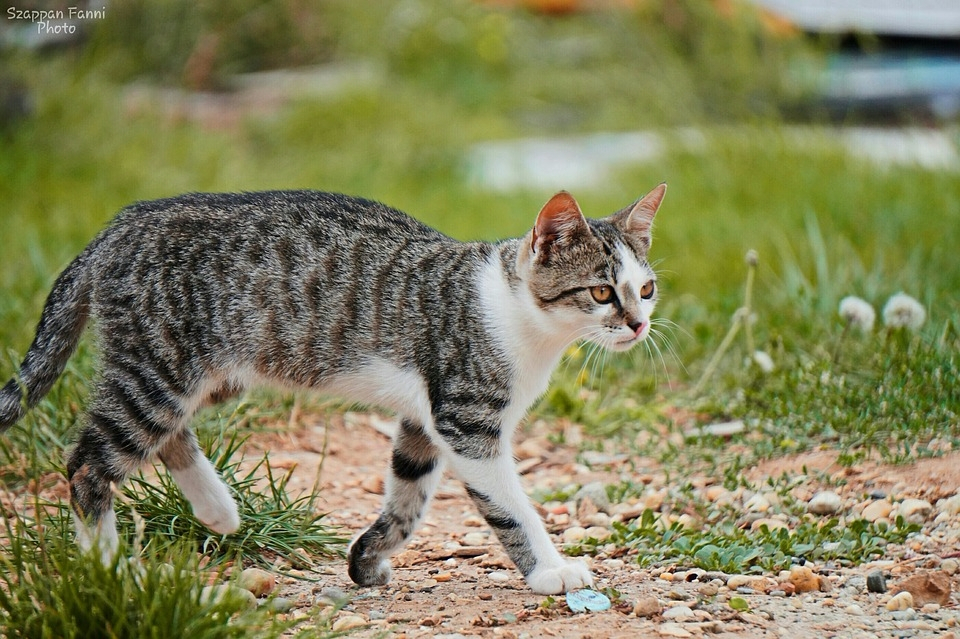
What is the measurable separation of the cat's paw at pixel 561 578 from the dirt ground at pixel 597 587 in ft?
0.13

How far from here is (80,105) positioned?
27.7 feet

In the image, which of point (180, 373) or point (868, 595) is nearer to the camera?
Answer: point (868, 595)

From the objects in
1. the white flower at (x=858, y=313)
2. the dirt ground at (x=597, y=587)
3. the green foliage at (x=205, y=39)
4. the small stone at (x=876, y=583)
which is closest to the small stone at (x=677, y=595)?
the dirt ground at (x=597, y=587)

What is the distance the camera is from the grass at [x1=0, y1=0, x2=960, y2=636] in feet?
11.4

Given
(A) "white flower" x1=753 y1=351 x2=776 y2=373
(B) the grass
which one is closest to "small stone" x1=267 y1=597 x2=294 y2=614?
(B) the grass

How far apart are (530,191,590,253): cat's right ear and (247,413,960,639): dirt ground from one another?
0.97 m

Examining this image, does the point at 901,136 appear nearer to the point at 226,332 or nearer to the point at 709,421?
the point at 709,421

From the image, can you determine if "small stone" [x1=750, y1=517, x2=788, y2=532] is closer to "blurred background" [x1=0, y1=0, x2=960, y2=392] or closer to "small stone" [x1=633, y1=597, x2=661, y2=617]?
"small stone" [x1=633, y1=597, x2=661, y2=617]

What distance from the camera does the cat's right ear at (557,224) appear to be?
127 inches

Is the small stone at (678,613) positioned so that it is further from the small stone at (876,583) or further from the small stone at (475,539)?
the small stone at (475,539)

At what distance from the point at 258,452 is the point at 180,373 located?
3.51ft

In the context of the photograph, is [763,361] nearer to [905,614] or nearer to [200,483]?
[905,614]

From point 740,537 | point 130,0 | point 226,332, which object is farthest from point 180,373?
point 130,0

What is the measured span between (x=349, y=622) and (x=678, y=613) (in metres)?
0.88
